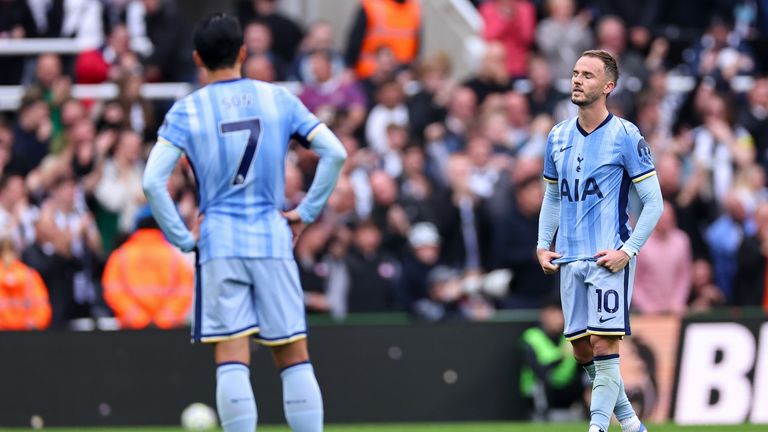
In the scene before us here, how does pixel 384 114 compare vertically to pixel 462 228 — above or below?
above

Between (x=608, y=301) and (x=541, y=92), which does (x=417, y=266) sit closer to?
(x=541, y=92)

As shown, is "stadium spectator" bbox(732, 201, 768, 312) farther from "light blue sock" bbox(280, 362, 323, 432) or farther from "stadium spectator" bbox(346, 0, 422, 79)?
"light blue sock" bbox(280, 362, 323, 432)

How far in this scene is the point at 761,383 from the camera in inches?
567

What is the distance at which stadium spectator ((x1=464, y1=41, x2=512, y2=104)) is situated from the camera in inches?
714

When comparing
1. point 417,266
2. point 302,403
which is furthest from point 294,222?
point 417,266

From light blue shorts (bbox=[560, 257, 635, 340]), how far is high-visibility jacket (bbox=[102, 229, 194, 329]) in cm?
650

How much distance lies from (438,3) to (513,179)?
180 inches

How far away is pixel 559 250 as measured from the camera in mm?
8867

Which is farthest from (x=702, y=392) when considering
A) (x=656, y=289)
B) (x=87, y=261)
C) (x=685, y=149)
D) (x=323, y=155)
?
(x=323, y=155)

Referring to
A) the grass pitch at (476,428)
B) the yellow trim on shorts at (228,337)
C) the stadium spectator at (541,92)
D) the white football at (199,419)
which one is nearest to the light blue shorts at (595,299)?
the yellow trim on shorts at (228,337)

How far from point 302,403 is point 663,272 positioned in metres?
8.10

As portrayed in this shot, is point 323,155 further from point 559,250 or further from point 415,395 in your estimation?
point 415,395

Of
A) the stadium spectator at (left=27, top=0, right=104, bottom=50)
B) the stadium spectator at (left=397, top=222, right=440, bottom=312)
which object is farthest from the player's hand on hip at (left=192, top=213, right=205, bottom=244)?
the stadium spectator at (left=27, top=0, right=104, bottom=50)

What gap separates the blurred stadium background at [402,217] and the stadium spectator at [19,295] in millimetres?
26
